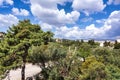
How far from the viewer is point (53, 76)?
27.3 metres

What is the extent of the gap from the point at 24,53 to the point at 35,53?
54.0 inches

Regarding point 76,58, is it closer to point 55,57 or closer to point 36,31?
point 55,57

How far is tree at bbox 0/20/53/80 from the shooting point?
26.2 metres

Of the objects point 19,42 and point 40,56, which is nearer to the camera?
point 19,42

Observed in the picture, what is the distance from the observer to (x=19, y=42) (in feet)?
89.7

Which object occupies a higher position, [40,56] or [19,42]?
[19,42]

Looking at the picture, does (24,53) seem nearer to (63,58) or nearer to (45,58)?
(45,58)

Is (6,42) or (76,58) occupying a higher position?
(6,42)

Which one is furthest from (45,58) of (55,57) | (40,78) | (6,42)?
(6,42)

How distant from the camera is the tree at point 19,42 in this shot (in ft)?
85.9

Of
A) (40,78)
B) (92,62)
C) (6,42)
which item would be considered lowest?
(40,78)

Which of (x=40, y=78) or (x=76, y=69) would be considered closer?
(x=76, y=69)

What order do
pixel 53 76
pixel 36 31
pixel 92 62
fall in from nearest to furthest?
1. pixel 92 62
2. pixel 53 76
3. pixel 36 31

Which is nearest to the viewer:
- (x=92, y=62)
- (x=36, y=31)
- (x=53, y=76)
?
(x=92, y=62)
